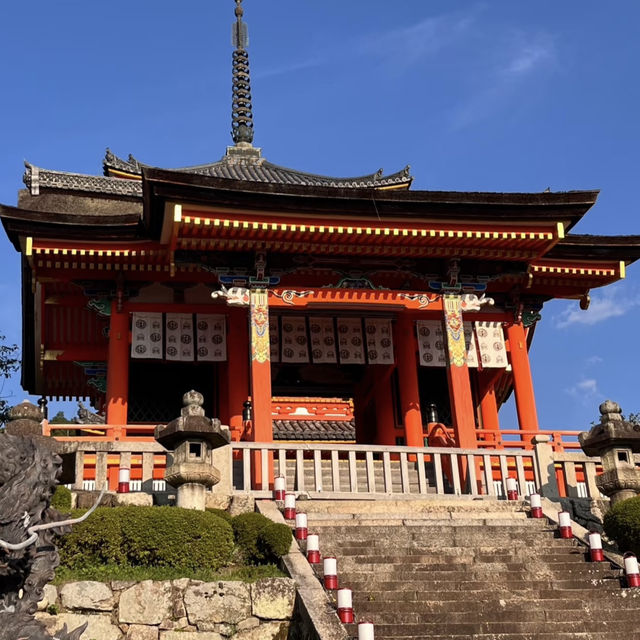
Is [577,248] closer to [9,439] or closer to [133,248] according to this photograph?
[133,248]

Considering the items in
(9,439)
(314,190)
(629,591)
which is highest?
(314,190)

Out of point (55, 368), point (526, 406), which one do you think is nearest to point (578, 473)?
point (526, 406)

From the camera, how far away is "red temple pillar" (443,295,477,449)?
56.7ft

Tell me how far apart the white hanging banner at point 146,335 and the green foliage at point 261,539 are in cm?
819

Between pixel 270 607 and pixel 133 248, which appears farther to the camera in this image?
pixel 133 248

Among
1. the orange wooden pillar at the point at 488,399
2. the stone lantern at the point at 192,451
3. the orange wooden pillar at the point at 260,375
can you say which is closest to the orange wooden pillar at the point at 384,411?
the orange wooden pillar at the point at 488,399

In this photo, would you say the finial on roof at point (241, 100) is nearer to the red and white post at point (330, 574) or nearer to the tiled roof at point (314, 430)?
the tiled roof at point (314, 430)

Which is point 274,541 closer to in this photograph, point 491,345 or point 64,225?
point 64,225

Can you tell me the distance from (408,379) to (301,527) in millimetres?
8556

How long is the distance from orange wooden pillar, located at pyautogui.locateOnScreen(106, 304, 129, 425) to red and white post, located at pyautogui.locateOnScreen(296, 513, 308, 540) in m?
7.14

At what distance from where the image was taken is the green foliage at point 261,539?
11.2 metres

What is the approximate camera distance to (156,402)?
70.8 ft

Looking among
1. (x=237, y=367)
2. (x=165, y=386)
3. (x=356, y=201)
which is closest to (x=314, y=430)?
(x=165, y=386)

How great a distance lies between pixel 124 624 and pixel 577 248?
13408 millimetres
